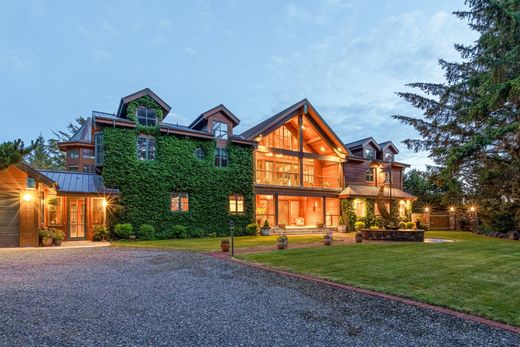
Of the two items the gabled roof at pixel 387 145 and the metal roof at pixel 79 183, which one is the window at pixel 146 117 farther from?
the gabled roof at pixel 387 145

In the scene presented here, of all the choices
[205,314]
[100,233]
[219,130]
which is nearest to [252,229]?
[219,130]

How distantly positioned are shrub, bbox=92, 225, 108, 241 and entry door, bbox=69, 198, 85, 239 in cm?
154

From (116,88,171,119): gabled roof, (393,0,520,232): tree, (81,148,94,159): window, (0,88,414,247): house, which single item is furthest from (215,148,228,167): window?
(393,0,520,232): tree

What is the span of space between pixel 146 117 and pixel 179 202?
5.64 metres

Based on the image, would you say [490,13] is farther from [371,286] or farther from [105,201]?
[105,201]

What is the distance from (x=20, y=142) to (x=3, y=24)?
312 feet

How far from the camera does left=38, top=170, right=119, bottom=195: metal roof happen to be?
1681 centimetres

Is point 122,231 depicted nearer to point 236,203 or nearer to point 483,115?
point 236,203

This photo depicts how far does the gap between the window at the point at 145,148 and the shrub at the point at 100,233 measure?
4523 mm

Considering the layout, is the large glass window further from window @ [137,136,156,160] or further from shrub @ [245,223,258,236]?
window @ [137,136,156,160]

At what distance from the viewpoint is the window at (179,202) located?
19.3m

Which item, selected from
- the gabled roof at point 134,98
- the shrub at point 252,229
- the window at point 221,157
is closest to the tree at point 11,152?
the gabled roof at point 134,98

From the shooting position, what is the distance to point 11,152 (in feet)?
40.7

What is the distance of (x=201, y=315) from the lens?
4.93m
